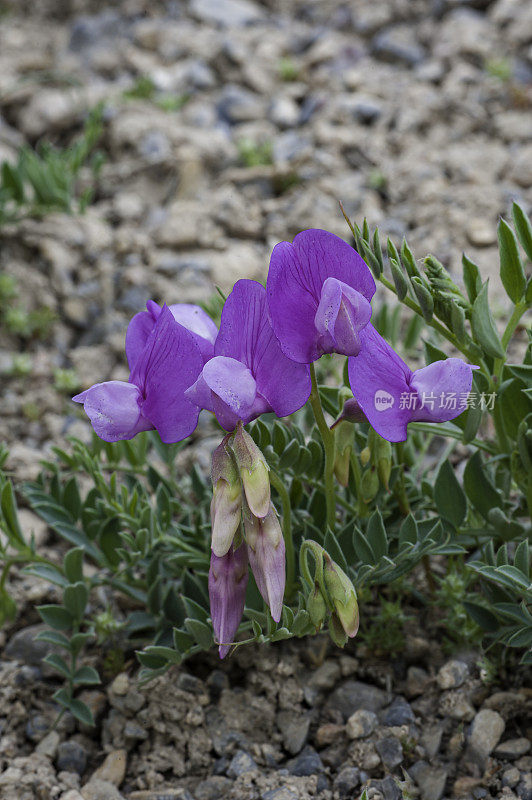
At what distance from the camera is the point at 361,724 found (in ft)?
5.28

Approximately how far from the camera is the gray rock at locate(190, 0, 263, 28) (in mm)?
3953

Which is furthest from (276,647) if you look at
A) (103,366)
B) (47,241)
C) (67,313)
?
(47,241)

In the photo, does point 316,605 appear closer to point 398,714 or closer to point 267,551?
point 267,551

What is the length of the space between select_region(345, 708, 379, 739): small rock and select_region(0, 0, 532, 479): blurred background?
42.2 inches

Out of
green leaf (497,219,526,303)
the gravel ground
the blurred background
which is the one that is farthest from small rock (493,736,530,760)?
the blurred background

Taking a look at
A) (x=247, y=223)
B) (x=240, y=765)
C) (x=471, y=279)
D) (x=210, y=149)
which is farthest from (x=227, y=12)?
(x=240, y=765)

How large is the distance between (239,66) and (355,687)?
282cm

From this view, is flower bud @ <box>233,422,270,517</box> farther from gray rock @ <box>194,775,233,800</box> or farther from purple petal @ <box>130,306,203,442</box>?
gray rock @ <box>194,775,233,800</box>

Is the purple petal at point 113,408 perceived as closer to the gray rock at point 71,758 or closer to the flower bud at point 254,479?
the flower bud at point 254,479

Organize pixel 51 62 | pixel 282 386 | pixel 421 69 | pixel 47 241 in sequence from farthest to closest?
pixel 51 62 → pixel 421 69 → pixel 47 241 → pixel 282 386

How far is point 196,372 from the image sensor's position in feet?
4.37

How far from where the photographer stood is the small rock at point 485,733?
1561 mm

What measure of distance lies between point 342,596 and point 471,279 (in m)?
0.62

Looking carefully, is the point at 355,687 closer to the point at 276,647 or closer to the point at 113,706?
the point at 276,647
